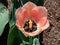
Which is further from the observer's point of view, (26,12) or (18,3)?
(18,3)

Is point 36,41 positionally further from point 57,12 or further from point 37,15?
point 57,12

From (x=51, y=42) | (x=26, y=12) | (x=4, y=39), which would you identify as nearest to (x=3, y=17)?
(x=4, y=39)

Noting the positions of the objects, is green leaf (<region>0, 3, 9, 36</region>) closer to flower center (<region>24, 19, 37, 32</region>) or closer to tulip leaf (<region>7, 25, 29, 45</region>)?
tulip leaf (<region>7, 25, 29, 45</region>)

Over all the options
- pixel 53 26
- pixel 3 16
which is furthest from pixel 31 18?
pixel 53 26

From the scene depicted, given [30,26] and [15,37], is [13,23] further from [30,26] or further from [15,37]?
[30,26]

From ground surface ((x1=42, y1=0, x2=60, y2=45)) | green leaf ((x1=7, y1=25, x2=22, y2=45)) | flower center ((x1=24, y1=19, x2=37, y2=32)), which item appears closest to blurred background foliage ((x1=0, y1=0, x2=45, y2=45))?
green leaf ((x1=7, y1=25, x2=22, y2=45))

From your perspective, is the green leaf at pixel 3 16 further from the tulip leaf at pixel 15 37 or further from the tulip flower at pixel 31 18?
the tulip flower at pixel 31 18

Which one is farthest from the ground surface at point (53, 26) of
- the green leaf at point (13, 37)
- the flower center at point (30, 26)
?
the flower center at point (30, 26)
